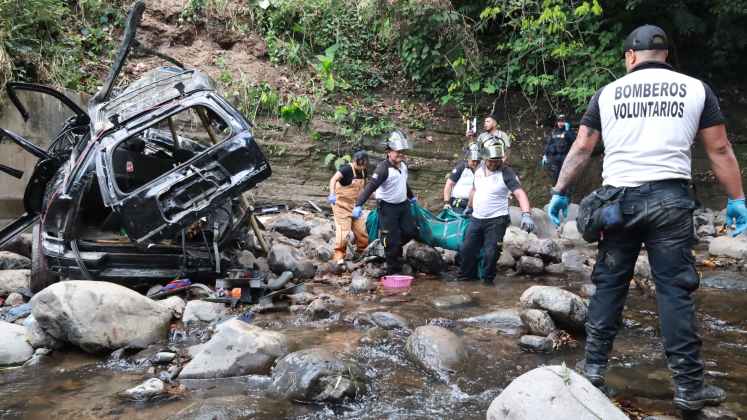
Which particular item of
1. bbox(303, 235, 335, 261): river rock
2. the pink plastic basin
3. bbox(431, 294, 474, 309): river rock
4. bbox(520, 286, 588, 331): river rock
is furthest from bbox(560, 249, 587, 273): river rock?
bbox(303, 235, 335, 261): river rock

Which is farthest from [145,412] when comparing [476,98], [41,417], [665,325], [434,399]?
[476,98]

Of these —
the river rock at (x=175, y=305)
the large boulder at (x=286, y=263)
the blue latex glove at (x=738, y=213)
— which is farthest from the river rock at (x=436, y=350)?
the large boulder at (x=286, y=263)

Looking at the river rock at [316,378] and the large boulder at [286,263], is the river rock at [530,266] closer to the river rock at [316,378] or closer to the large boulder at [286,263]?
the large boulder at [286,263]

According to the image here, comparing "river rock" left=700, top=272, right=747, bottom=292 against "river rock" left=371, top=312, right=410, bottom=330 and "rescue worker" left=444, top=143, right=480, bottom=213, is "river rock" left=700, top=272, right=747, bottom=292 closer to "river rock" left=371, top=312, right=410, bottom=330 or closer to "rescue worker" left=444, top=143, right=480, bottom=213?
"rescue worker" left=444, top=143, right=480, bottom=213

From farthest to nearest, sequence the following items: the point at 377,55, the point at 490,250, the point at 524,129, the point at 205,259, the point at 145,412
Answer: the point at 377,55 → the point at 524,129 → the point at 490,250 → the point at 205,259 → the point at 145,412

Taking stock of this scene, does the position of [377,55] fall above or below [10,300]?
above

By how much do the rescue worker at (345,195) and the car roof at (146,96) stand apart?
7.29 feet

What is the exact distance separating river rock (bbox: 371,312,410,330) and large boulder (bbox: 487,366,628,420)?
2.10m

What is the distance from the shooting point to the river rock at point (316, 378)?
3631 mm

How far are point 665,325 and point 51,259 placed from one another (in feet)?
17.2

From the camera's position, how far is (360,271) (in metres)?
7.55

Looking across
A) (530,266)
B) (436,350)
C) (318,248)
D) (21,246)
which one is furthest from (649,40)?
(21,246)

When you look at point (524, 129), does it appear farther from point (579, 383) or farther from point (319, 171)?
point (579, 383)

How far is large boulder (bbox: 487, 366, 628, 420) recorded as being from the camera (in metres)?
2.82
